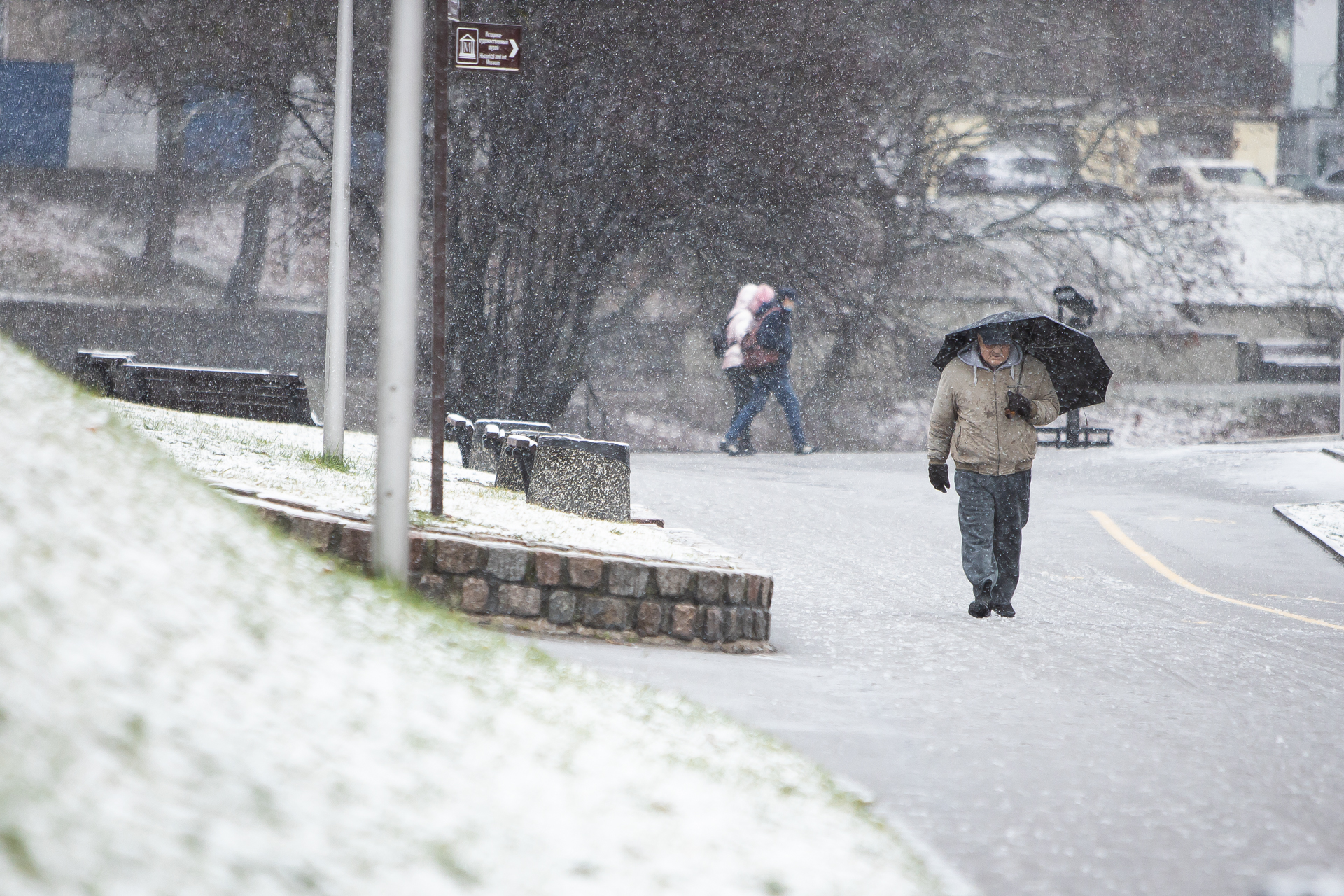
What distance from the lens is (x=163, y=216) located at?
30219 millimetres

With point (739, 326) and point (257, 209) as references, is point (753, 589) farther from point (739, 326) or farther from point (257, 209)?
point (257, 209)

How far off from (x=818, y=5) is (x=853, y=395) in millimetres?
6886

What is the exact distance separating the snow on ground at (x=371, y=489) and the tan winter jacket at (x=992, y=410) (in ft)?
5.31

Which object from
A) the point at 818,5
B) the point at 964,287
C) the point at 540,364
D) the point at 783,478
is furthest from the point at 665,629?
the point at 964,287

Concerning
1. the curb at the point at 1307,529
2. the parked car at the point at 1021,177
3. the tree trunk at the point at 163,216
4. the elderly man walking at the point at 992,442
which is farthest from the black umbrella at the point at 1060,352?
the tree trunk at the point at 163,216

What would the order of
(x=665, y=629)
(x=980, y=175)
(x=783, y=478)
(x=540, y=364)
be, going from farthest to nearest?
(x=980, y=175)
(x=540, y=364)
(x=783, y=478)
(x=665, y=629)

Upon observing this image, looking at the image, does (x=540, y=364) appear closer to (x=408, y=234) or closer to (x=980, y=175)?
(x=980, y=175)

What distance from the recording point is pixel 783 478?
1583 cm

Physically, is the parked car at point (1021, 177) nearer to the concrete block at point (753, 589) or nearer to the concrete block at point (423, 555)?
the concrete block at point (753, 589)

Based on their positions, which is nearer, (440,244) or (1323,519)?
(440,244)

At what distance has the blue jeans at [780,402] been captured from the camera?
19.4 meters

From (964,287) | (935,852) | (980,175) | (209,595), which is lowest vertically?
(935,852)

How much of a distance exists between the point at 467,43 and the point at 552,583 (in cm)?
280

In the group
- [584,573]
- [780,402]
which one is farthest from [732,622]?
[780,402]
